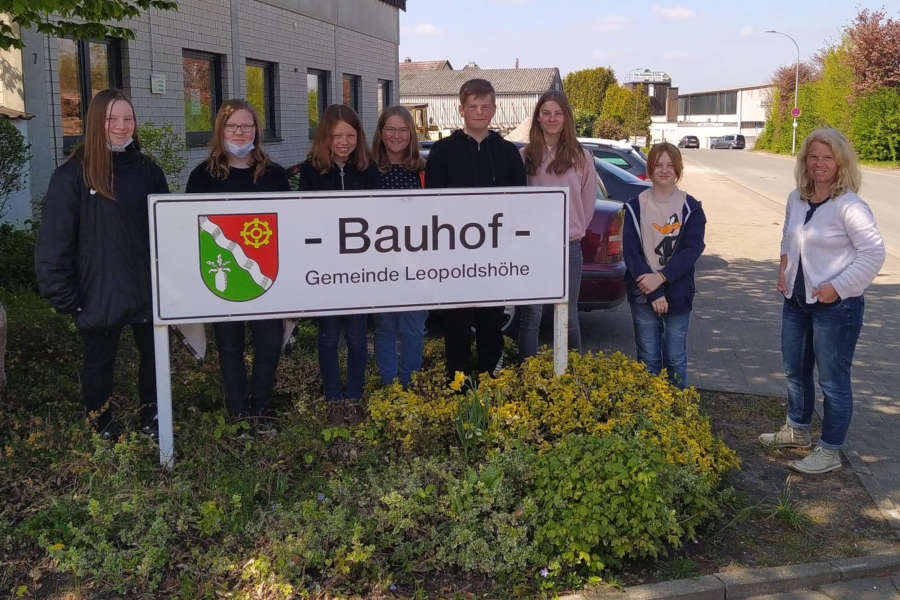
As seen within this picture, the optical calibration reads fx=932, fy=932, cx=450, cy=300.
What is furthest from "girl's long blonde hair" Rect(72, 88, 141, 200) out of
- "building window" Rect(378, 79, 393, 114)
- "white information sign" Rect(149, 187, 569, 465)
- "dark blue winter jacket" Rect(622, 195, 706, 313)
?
"building window" Rect(378, 79, 393, 114)

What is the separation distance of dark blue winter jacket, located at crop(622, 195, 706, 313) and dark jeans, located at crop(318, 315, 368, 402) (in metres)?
1.55

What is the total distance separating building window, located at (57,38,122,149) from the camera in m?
11.1

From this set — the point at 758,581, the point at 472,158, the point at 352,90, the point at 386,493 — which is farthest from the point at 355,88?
the point at 758,581

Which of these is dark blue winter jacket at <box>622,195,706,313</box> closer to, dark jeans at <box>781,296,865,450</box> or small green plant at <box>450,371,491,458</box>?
dark jeans at <box>781,296,865,450</box>

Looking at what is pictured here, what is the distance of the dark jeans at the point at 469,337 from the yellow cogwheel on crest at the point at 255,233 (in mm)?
1239

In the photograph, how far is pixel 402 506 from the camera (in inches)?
151

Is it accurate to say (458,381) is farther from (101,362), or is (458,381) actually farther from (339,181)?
(101,362)

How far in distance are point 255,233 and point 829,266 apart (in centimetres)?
290

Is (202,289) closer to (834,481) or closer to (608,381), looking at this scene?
(608,381)

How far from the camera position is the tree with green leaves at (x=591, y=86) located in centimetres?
7200

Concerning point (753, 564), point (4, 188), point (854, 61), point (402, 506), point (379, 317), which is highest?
point (854, 61)

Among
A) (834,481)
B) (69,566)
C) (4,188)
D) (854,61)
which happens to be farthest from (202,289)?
(854,61)

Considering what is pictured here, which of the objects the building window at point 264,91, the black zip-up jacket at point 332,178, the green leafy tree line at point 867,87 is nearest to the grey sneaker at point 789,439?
the black zip-up jacket at point 332,178

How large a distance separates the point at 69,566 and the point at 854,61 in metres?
49.0
